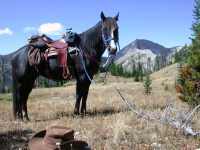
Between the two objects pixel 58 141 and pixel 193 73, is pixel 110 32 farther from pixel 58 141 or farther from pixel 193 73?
pixel 58 141

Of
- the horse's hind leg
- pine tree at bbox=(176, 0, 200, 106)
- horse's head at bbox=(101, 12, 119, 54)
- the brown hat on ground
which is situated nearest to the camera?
the brown hat on ground

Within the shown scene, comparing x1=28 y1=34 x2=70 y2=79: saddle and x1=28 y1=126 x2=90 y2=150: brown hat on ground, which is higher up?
x1=28 y1=34 x2=70 y2=79: saddle

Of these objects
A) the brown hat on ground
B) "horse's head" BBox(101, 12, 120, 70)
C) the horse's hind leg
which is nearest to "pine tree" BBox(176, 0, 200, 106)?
A: "horse's head" BBox(101, 12, 120, 70)

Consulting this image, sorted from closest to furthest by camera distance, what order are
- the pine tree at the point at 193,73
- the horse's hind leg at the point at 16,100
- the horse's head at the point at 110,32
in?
the horse's head at the point at 110,32, the horse's hind leg at the point at 16,100, the pine tree at the point at 193,73

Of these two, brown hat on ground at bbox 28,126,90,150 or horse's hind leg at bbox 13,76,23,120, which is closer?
brown hat on ground at bbox 28,126,90,150

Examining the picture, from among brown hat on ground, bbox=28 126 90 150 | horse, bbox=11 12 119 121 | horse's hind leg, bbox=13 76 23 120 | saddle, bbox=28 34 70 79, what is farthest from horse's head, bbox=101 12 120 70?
brown hat on ground, bbox=28 126 90 150

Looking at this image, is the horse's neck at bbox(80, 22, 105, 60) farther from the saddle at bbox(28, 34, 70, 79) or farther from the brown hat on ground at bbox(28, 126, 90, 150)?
the brown hat on ground at bbox(28, 126, 90, 150)

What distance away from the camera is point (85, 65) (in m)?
13.7

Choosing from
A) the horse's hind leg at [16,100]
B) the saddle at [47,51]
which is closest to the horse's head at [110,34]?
the saddle at [47,51]

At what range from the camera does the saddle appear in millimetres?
13779

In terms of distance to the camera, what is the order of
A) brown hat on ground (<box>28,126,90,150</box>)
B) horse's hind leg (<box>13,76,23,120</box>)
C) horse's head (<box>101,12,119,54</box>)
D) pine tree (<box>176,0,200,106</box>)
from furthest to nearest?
pine tree (<box>176,0,200,106</box>) < horse's hind leg (<box>13,76,23,120</box>) < horse's head (<box>101,12,119,54</box>) < brown hat on ground (<box>28,126,90,150</box>)

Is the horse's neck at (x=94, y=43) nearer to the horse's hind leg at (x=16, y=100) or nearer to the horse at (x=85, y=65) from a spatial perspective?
the horse at (x=85, y=65)

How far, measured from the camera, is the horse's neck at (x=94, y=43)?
1384 centimetres

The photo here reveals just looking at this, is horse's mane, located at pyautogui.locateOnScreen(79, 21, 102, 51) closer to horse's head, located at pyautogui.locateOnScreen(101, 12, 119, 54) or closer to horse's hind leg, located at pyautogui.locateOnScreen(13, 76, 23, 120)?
horse's head, located at pyautogui.locateOnScreen(101, 12, 119, 54)
